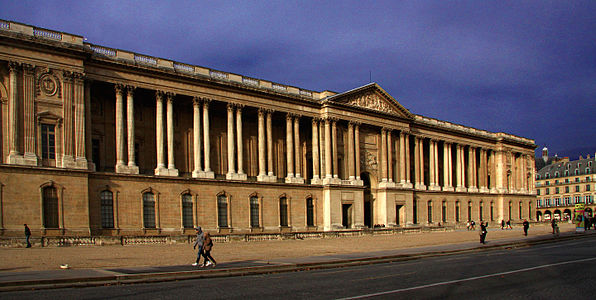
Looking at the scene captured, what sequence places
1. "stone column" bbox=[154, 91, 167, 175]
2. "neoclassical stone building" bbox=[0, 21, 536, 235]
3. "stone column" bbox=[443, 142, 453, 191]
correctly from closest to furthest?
"neoclassical stone building" bbox=[0, 21, 536, 235], "stone column" bbox=[154, 91, 167, 175], "stone column" bbox=[443, 142, 453, 191]

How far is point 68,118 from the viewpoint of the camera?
44469mm

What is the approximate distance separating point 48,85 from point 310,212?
31.4m

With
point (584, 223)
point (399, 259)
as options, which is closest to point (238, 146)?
point (399, 259)

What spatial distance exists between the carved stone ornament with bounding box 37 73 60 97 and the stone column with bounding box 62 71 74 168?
1.97 feet

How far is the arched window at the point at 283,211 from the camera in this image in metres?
60.2

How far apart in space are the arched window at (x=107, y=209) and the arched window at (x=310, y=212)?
23264 millimetres

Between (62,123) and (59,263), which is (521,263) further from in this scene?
(62,123)

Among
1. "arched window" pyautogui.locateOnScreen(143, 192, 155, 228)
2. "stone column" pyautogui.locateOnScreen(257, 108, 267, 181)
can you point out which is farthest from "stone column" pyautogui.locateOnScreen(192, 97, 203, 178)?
"stone column" pyautogui.locateOnScreen(257, 108, 267, 181)

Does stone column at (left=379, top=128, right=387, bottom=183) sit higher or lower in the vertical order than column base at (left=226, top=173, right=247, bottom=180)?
higher

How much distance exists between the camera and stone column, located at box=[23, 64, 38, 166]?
1660 inches

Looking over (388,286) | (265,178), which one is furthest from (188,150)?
(388,286)

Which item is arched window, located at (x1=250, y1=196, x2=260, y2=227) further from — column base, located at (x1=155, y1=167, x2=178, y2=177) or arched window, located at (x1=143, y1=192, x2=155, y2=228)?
arched window, located at (x1=143, y1=192, x2=155, y2=228)

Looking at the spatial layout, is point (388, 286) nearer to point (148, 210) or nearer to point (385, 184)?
point (148, 210)

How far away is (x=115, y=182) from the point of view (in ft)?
155
